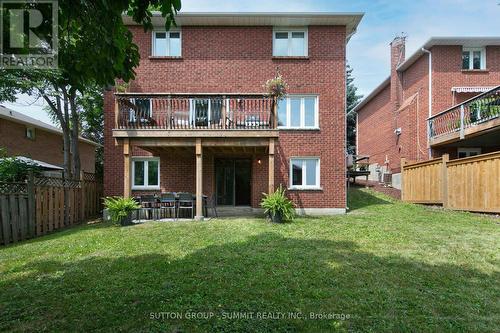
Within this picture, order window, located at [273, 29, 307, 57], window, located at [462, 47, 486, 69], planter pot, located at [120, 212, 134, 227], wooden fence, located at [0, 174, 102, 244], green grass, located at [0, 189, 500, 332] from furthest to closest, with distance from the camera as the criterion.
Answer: window, located at [462, 47, 486, 69], window, located at [273, 29, 307, 57], planter pot, located at [120, 212, 134, 227], wooden fence, located at [0, 174, 102, 244], green grass, located at [0, 189, 500, 332]

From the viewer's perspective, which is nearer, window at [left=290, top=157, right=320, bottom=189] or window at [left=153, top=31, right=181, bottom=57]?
window at [left=290, top=157, right=320, bottom=189]

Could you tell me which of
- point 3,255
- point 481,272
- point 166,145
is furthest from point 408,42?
point 3,255

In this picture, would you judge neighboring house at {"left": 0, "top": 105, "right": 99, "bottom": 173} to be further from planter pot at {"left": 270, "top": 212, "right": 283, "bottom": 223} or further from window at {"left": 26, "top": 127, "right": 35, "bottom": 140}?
planter pot at {"left": 270, "top": 212, "right": 283, "bottom": 223}

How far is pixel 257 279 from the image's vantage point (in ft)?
16.7

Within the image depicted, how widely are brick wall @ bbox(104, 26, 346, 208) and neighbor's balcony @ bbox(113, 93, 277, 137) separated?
164cm

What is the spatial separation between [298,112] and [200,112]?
418 centimetres

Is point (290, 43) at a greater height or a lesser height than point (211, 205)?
greater

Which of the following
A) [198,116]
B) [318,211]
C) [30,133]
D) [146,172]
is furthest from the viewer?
[30,133]

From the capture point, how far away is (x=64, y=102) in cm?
1830

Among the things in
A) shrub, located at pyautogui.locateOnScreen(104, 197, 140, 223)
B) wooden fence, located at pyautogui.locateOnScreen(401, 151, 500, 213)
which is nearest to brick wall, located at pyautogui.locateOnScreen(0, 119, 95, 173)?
shrub, located at pyautogui.locateOnScreen(104, 197, 140, 223)

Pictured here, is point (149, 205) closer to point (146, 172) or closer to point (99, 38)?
point (146, 172)

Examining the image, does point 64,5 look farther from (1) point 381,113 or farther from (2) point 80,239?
(1) point 381,113

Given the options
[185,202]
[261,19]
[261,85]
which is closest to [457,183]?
[261,85]

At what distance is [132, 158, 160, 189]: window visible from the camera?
45.4ft
